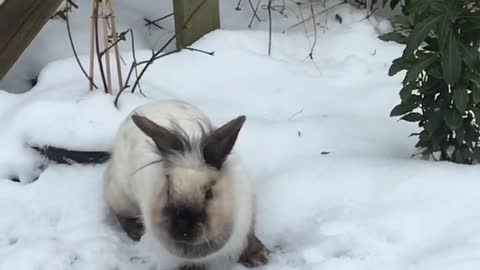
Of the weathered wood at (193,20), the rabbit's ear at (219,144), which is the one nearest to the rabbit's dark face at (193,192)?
the rabbit's ear at (219,144)

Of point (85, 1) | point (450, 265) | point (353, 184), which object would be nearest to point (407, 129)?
point (353, 184)

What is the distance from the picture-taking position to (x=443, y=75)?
3.28 meters

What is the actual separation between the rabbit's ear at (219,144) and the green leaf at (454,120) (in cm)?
95

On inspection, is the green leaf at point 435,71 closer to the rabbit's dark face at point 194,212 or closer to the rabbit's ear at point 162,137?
the rabbit's dark face at point 194,212

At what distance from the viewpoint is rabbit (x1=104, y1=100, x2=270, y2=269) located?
2779 mm

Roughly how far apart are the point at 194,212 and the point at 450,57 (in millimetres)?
1160

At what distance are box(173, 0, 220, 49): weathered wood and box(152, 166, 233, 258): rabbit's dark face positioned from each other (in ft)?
5.78

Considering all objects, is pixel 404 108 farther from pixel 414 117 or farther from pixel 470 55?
pixel 470 55

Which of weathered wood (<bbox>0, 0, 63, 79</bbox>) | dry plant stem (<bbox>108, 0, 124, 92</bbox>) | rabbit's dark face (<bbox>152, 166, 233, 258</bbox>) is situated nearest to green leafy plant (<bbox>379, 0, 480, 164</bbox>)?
rabbit's dark face (<bbox>152, 166, 233, 258</bbox>)

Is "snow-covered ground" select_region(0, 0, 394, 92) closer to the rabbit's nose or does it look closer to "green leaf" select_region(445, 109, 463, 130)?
"green leaf" select_region(445, 109, 463, 130)

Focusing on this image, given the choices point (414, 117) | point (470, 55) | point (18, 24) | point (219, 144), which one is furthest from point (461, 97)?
point (18, 24)

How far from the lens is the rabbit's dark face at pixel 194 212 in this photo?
9.05 ft

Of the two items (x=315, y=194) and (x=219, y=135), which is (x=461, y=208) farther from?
(x=219, y=135)

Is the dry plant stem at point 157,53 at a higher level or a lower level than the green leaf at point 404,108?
lower
